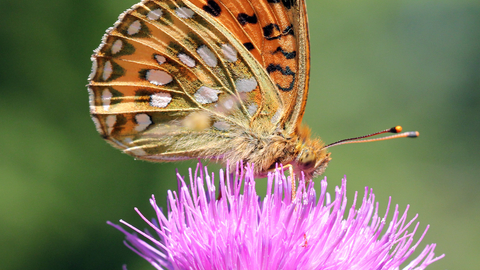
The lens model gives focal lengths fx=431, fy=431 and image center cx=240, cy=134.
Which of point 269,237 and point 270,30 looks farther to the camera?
point 270,30

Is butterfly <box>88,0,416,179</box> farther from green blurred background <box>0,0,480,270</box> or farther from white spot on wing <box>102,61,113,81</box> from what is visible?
green blurred background <box>0,0,480,270</box>

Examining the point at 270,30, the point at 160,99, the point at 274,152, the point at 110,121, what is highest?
the point at 270,30

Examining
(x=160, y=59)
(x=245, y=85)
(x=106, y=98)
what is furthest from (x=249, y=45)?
(x=106, y=98)

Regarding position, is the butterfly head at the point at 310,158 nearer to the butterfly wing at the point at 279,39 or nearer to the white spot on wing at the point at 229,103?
the butterfly wing at the point at 279,39

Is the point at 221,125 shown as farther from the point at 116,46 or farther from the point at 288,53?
the point at 116,46

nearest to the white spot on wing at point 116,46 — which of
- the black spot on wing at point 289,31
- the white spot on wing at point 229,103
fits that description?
the white spot on wing at point 229,103

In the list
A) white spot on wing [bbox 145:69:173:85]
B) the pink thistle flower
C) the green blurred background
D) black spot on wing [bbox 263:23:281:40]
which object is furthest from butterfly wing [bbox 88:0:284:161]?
the green blurred background

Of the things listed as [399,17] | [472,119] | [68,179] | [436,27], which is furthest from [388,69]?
[68,179]
